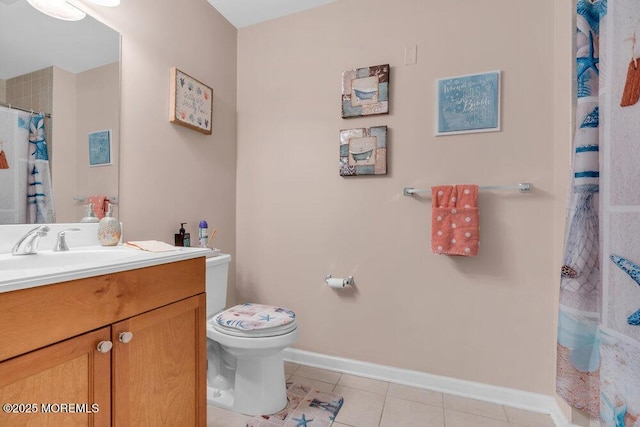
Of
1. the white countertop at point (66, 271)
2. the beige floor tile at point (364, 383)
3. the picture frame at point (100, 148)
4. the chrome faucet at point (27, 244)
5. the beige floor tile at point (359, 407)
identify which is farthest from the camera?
the beige floor tile at point (364, 383)

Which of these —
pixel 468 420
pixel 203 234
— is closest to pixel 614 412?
pixel 468 420

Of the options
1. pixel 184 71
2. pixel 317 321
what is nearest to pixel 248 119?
pixel 184 71

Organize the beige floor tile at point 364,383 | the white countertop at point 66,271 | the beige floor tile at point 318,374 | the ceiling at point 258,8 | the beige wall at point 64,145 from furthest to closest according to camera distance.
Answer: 1. the ceiling at point 258,8
2. the beige floor tile at point 318,374
3. the beige floor tile at point 364,383
4. the beige wall at point 64,145
5. the white countertop at point 66,271

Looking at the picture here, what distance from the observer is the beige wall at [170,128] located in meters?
1.45

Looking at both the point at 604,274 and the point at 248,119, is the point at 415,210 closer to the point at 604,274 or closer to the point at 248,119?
the point at 604,274

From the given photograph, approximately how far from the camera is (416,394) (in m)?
1.63

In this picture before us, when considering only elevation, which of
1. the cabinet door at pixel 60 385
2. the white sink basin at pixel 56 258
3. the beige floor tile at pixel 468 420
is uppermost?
the white sink basin at pixel 56 258

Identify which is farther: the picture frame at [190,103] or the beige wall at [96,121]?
the picture frame at [190,103]

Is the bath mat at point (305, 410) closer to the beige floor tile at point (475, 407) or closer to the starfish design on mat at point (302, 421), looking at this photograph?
the starfish design on mat at point (302, 421)

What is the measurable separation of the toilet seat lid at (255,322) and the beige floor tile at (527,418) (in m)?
1.18

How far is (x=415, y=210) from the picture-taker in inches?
67.1

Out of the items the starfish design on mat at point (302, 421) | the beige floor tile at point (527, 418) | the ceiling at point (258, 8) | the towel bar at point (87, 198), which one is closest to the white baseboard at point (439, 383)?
the beige floor tile at point (527, 418)

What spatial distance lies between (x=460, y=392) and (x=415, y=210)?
1044mm

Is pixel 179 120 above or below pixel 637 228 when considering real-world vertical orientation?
above
